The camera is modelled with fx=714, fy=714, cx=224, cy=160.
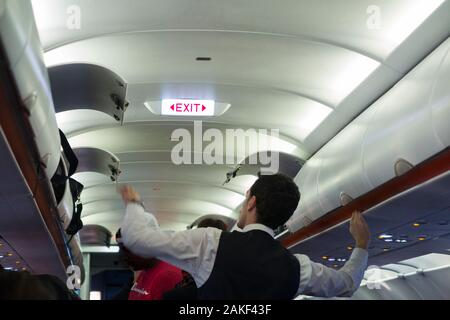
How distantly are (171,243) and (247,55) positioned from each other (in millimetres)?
8102

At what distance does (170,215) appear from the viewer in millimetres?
25188

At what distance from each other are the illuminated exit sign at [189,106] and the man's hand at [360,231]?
8.94 metres

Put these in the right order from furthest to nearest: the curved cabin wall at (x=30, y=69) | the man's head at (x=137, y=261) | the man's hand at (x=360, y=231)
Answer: the curved cabin wall at (x=30, y=69), the man's head at (x=137, y=261), the man's hand at (x=360, y=231)

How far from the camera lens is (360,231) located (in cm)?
359

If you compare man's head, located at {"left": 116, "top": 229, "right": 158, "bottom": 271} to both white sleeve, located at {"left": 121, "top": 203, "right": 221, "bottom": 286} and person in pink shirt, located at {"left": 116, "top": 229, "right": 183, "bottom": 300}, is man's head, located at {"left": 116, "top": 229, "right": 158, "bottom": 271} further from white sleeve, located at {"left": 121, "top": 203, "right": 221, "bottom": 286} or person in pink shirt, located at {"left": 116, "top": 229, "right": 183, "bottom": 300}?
white sleeve, located at {"left": 121, "top": 203, "right": 221, "bottom": 286}

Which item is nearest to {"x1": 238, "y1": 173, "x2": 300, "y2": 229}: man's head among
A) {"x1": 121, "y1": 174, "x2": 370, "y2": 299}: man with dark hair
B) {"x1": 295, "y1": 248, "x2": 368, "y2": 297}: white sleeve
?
{"x1": 121, "y1": 174, "x2": 370, "y2": 299}: man with dark hair

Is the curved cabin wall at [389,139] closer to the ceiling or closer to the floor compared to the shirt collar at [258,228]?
closer to the ceiling

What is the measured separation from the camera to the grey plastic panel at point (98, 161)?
40.6 ft

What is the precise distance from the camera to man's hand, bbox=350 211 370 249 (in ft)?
11.6

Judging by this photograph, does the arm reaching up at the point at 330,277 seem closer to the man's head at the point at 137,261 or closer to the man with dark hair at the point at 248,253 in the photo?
the man with dark hair at the point at 248,253

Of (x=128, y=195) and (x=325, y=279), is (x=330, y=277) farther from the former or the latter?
(x=128, y=195)

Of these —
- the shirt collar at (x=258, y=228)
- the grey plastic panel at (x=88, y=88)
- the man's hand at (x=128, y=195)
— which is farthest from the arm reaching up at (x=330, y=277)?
the grey plastic panel at (x=88, y=88)
